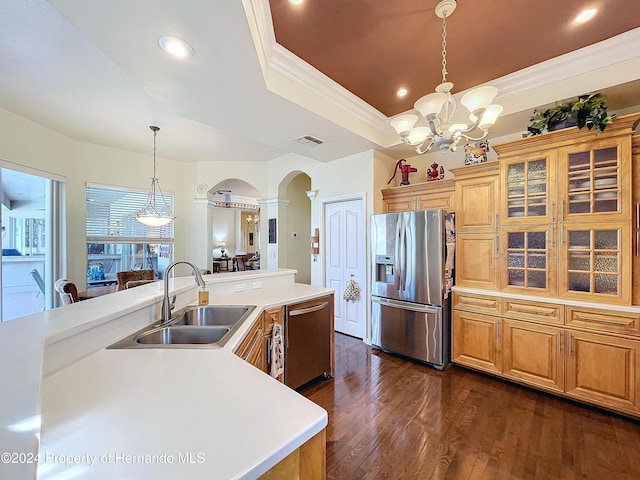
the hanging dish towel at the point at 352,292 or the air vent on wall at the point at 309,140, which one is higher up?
the air vent on wall at the point at 309,140

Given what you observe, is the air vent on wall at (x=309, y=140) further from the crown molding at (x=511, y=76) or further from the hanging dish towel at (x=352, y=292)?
the hanging dish towel at (x=352, y=292)

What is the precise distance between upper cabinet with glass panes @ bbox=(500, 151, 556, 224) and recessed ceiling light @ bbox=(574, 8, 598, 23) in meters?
0.95

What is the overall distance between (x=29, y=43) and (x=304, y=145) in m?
2.49

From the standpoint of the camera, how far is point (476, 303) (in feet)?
9.48

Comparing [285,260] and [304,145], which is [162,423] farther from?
[285,260]

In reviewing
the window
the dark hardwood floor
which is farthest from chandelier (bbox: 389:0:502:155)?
the window

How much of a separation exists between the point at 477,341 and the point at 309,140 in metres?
2.90

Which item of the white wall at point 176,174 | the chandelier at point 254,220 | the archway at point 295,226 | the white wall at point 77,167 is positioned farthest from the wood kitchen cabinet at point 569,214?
the chandelier at point 254,220

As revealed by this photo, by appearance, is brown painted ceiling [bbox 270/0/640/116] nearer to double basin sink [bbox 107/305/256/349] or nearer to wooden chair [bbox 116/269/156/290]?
double basin sink [bbox 107/305/256/349]

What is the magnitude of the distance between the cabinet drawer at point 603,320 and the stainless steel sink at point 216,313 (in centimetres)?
266

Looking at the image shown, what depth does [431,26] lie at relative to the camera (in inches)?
81.2

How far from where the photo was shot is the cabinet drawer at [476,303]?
2770 mm

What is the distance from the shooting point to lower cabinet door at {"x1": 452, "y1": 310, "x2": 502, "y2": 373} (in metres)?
2.74

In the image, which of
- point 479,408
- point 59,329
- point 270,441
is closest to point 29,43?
point 59,329
